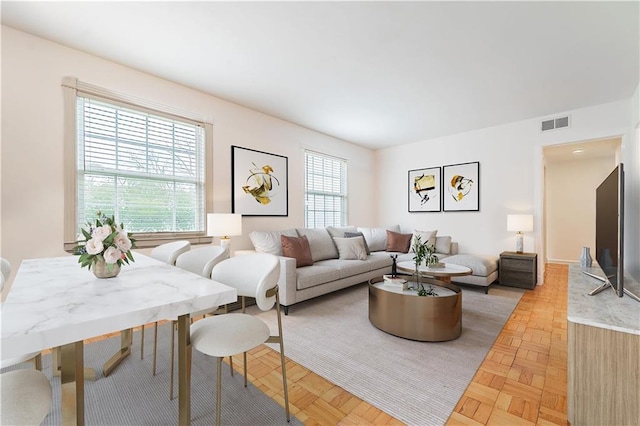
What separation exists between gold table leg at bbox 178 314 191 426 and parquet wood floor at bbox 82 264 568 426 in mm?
703

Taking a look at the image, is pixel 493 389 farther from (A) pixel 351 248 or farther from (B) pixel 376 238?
(B) pixel 376 238

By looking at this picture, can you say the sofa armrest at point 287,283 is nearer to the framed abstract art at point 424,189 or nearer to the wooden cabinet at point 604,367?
the wooden cabinet at point 604,367

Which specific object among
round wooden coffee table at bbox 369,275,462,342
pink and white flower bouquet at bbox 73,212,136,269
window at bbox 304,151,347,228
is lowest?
round wooden coffee table at bbox 369,275,462,342

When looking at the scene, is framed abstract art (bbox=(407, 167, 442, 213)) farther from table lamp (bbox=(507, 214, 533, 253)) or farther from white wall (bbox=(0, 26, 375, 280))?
white wall (bbox=(0, 26, 375, 280))

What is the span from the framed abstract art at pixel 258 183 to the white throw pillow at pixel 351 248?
39.6 inches

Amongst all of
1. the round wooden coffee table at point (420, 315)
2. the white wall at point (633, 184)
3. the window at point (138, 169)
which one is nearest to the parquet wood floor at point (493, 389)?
the round wooden coffee table at point (420, 315)

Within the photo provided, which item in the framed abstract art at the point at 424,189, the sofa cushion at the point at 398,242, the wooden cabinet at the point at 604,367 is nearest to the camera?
the wooden cabinet at the point at 604,367

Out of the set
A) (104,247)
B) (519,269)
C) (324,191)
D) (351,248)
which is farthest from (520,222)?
(104,247)

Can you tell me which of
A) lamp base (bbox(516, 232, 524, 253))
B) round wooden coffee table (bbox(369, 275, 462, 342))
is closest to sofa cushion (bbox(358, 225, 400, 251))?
lamp base (bbox(516, 232, 524, 253))

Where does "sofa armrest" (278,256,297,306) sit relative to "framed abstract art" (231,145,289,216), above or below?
below

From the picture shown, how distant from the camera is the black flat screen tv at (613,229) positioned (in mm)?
1669

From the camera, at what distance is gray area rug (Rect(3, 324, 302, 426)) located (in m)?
1.53

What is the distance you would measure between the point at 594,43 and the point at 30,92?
4.99 meters

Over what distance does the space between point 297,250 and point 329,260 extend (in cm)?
75
